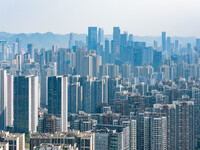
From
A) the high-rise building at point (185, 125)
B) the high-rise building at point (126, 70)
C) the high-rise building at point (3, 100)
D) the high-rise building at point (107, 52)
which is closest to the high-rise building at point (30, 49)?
the high-rise building at point (107, 52)

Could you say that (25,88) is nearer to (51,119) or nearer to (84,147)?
(51,119)

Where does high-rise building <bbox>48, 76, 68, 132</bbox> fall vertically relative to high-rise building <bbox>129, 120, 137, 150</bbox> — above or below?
above

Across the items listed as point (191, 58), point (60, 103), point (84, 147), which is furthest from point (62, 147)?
point (191, 58)

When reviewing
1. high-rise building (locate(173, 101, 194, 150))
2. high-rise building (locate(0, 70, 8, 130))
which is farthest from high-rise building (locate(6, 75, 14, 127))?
high-rise building (locate(173, 101, 194, 150))

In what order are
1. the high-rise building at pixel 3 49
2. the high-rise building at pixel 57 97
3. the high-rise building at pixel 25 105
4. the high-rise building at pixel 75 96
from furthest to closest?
1. the high-rise building at pixel 3 49
2. the high-rise building at pixel 75 96
3. the high-rise building at pixel 57 97
4. the high-rise building at pixel 25 105

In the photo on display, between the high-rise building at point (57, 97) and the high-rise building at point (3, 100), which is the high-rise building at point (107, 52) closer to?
the high-rise building at point (3, 100)

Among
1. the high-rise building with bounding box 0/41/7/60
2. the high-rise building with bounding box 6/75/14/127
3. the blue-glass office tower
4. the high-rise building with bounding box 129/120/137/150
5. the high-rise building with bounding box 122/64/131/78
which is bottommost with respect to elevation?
the high-rise building with bounding box 129/120/137/150

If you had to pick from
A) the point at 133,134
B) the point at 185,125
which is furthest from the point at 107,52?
the point at 133,134

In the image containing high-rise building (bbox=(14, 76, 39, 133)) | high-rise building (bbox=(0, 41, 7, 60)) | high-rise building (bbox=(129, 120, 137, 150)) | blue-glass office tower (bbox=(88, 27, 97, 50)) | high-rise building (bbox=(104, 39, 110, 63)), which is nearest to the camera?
high-rise building (bbox=(129, 120, 137, 150))

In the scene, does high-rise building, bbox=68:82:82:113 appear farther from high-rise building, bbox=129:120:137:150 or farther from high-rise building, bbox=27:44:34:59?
high-rise building, bbox=27:44:34:59
